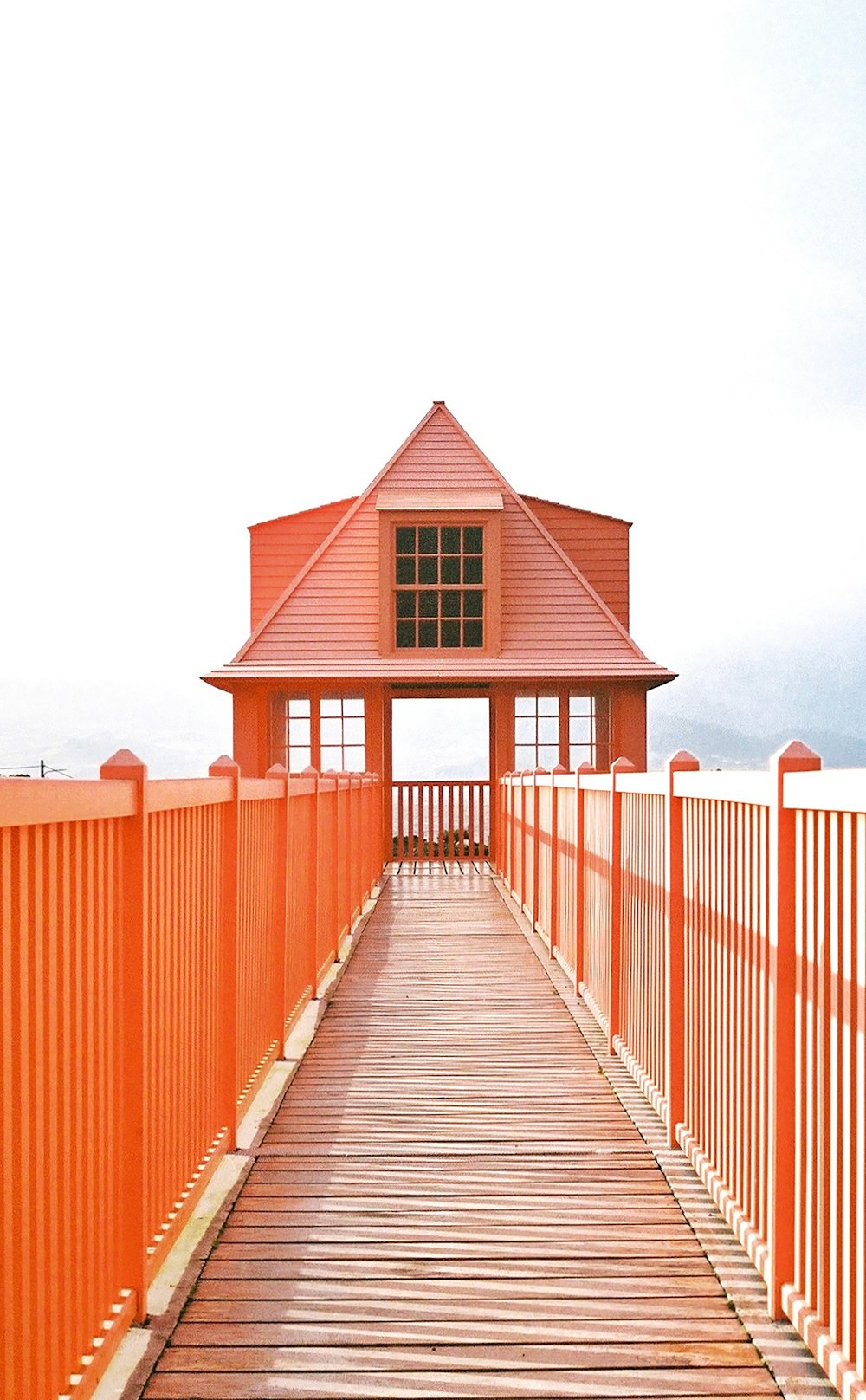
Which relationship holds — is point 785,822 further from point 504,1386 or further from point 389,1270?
point 389,1270

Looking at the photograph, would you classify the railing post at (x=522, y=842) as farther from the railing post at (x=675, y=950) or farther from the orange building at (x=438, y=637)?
the railing post at (x=675, y=950)

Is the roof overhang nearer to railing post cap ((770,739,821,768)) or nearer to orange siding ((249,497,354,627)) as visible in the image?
orange siding ((249,497,354,627))

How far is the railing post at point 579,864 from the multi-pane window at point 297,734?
39.6 ft

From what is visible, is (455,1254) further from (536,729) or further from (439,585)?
(536,729)

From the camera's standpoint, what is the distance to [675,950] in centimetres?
526

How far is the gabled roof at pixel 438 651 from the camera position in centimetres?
1930

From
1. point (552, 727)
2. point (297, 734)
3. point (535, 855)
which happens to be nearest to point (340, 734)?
point (297, 734)

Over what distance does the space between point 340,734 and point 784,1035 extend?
1693 centimetres

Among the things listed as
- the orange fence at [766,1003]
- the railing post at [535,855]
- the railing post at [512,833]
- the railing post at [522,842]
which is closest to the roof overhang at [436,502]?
the railing post at [512,833]

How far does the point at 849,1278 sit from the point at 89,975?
2.00 m

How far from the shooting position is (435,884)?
56.5ft

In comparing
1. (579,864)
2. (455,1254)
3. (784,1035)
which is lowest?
(455,1254)

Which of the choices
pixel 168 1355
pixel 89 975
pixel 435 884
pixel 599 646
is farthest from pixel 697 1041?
pixel 599 646

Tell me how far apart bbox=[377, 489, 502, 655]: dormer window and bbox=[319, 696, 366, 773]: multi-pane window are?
151 centimetres
